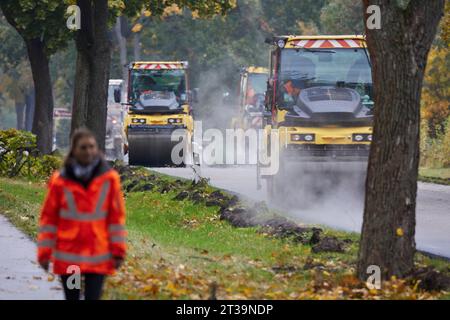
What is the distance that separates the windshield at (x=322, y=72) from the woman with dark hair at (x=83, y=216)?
46.8 ft

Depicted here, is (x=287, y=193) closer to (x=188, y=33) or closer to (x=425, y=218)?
(x=425, y=218)

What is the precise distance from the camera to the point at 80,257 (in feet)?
30.7

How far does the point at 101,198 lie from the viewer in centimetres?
935

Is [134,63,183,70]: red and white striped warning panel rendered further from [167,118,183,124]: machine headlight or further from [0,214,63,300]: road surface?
[0,214,63,300]: road surface

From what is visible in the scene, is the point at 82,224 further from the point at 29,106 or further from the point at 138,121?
the point at 29,106

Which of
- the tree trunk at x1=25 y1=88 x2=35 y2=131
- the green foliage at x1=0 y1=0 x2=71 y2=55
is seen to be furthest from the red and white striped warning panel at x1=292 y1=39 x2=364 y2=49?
the tree trunk at x1=25 y1=88 x2=35 y2=131

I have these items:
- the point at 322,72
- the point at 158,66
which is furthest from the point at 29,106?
the point at 322,72

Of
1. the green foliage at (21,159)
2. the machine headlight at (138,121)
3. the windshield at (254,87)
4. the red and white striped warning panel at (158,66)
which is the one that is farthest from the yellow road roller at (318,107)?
the windshield at (254,87)

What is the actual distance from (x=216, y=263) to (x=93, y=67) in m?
15.7

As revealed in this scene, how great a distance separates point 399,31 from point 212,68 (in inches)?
2339

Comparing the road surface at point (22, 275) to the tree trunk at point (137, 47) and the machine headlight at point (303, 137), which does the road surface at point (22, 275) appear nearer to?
the machine headlight at point (303, 137)

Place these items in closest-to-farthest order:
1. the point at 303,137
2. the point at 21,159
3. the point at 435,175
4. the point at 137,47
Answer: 1. the point at 303,137
2. the point at 21,159
3. the point at 435,175
4. the point at 137,47

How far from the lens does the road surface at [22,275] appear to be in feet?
40.3
